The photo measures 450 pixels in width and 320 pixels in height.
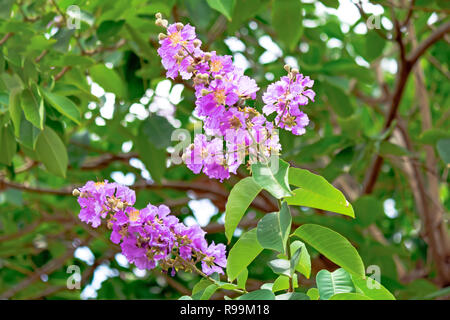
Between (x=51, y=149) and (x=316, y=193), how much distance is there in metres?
0.90

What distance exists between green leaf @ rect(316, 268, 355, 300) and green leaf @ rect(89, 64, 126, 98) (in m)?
1.11

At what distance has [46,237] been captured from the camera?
9.29ft

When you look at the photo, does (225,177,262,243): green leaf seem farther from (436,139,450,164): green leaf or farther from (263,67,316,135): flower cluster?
(436,139,450,164): green leaf

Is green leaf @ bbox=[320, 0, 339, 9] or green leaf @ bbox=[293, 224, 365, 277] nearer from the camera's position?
green leaf @ bbox=[293, 224, 365, 277]

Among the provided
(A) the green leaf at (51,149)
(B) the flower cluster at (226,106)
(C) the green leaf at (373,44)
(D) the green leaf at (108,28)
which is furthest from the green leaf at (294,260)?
(C) the green leaf at (373,44)

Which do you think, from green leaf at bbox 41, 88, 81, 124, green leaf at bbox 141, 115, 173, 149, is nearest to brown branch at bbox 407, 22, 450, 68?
green leaf at bbox 141, 115, 173, 149

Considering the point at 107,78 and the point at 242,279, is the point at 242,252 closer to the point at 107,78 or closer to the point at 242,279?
the point at 242,279

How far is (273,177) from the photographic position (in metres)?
0.76

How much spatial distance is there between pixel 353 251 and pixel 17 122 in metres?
0.83

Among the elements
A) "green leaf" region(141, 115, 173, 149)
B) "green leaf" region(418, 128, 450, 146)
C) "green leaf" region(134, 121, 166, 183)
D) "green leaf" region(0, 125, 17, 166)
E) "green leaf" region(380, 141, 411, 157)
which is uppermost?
"green leaf" region(0, 125, 17, 166)

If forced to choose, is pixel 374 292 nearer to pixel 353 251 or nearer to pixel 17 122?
pixel 353 251

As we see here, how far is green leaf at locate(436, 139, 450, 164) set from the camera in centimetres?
177

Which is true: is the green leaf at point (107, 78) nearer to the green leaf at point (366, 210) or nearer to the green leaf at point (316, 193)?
the green leaf at point (366, 210)
